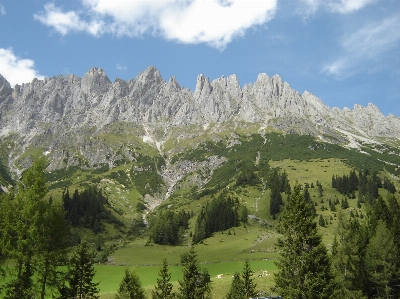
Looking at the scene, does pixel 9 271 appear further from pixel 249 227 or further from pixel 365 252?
pixel 249 227

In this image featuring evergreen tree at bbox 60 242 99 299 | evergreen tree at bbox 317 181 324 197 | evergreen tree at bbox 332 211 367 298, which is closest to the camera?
evergreen tree at bbox 60 242 99 299

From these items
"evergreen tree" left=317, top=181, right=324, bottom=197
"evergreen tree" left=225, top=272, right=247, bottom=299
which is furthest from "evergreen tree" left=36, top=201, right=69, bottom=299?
"evergreen tree" left=317, top=181, right=324, bottom=197

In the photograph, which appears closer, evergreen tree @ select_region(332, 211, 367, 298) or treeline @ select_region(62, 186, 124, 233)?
evergreen tree @ select_region(332, 211, 367, 298)

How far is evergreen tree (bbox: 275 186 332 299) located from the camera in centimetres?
3359

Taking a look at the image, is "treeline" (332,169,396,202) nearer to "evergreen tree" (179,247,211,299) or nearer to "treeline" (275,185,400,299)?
"treeline" (275,185,400,299)

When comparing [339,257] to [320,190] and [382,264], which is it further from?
[320,190]

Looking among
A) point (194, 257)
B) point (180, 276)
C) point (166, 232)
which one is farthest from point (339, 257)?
point (166, 232)

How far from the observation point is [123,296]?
4297 cm

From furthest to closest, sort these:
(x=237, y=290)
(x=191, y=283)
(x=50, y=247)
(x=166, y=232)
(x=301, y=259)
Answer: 1. (x=166, y=232)
2. (x=237, y=290)
3. (x=191, y=283)
4. (x=301, y=259)
5. (x=50, y=247)

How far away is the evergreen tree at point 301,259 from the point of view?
33594 millimetres

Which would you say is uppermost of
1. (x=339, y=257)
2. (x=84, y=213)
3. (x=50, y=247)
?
(x=84, y=213)

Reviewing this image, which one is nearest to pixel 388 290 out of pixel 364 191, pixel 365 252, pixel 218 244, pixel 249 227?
pixel 365 252

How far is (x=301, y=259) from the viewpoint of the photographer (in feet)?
114

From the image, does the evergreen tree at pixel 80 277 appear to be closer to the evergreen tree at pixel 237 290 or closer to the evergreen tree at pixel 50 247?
the evergreen tree at pixel 50 247
